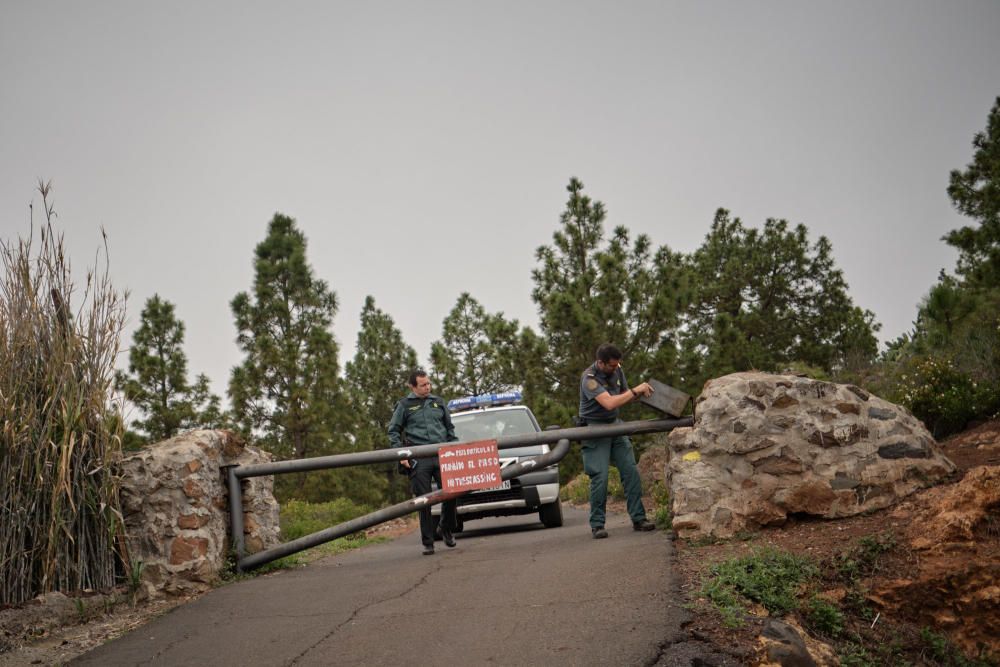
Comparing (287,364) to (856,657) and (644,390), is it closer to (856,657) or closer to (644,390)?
(644,390)

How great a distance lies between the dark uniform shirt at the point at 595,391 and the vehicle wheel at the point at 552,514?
9.30 ft

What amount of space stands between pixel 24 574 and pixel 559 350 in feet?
48.7

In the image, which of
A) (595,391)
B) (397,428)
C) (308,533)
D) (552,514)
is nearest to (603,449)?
(595,391)

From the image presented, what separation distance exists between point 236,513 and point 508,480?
133 inches

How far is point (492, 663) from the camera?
4.50m

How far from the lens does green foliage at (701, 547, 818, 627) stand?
5.21 metres

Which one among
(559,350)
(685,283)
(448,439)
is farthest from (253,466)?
(685,283)

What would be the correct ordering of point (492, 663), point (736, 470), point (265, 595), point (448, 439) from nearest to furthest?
point (492, 663) < point (265, 595) < point (736, 470) < point (448, 439)

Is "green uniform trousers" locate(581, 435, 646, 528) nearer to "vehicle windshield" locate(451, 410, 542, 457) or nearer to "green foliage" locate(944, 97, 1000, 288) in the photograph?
"vehicle windshield" locate(451, 410, 542, 457)

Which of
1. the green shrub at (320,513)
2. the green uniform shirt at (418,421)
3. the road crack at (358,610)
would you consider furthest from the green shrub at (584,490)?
the road crack at (358,610)

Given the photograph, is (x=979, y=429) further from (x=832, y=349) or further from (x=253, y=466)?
(x=832, y=349)

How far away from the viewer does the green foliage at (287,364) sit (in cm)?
2264

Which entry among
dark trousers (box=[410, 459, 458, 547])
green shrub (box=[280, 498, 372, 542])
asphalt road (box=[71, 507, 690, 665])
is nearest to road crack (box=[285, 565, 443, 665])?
asphalt road (box=[71, 507, 690, 665])

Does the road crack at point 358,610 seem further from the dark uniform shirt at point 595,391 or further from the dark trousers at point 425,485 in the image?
the dark uniform shirt at point 595,391
